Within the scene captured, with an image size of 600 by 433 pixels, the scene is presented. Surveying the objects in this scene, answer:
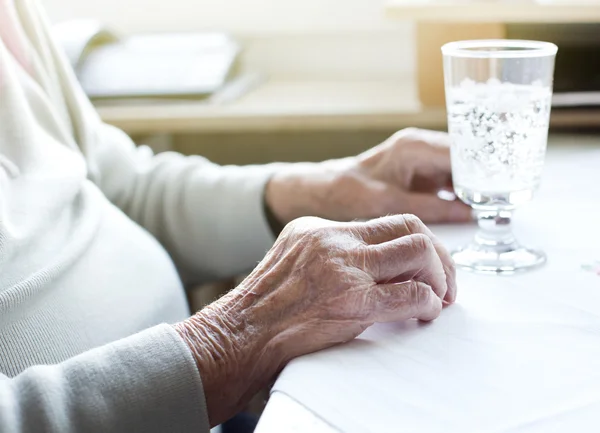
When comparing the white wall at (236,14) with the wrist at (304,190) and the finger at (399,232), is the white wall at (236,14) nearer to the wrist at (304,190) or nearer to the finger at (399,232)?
the wrist at (304,190)

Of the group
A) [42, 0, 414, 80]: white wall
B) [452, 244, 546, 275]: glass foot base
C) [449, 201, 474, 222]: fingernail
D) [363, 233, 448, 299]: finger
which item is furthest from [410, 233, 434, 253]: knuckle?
[42, 0, 414, 80]: white wall

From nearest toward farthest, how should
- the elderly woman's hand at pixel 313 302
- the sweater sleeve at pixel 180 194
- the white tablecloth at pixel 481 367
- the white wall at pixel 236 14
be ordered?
the white tablecloth at pixel 481 367
the elderly woman's hand at pixel 313 302
the sweater sleeve at pixel 180 194
the white wall at pixel 236 14

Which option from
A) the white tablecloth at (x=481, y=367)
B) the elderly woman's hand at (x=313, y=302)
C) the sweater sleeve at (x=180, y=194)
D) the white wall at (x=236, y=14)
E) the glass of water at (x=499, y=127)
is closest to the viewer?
the white tablecloth at (x=481, y=367)

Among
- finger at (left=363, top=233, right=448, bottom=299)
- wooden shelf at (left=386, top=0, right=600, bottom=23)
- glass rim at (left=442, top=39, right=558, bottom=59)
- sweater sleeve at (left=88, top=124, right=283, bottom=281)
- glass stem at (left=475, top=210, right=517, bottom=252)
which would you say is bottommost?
sweater sleeve at (left=88, top=124, right=283, bottom=281)

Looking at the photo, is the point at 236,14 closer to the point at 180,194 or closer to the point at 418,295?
the point at 180,194

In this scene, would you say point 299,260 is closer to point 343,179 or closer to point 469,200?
point 469,200

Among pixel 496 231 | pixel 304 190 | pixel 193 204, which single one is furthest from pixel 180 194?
pixel 496 231

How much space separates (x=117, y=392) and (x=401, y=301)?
0.72ft

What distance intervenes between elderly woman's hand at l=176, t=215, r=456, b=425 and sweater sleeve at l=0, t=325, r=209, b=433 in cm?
3

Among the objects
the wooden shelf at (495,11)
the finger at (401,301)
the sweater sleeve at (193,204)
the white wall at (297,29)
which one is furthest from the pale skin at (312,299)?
the white wall at (297,29)

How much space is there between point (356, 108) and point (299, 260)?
0.73 metres

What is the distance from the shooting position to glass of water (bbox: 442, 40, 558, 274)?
706 millimetres

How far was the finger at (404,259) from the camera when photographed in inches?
24.3

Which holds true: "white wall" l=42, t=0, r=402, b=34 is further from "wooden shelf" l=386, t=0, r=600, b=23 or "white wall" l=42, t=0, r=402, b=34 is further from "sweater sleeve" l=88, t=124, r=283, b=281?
"sweater sleeve" l=88, t=124, r=283, b=281
